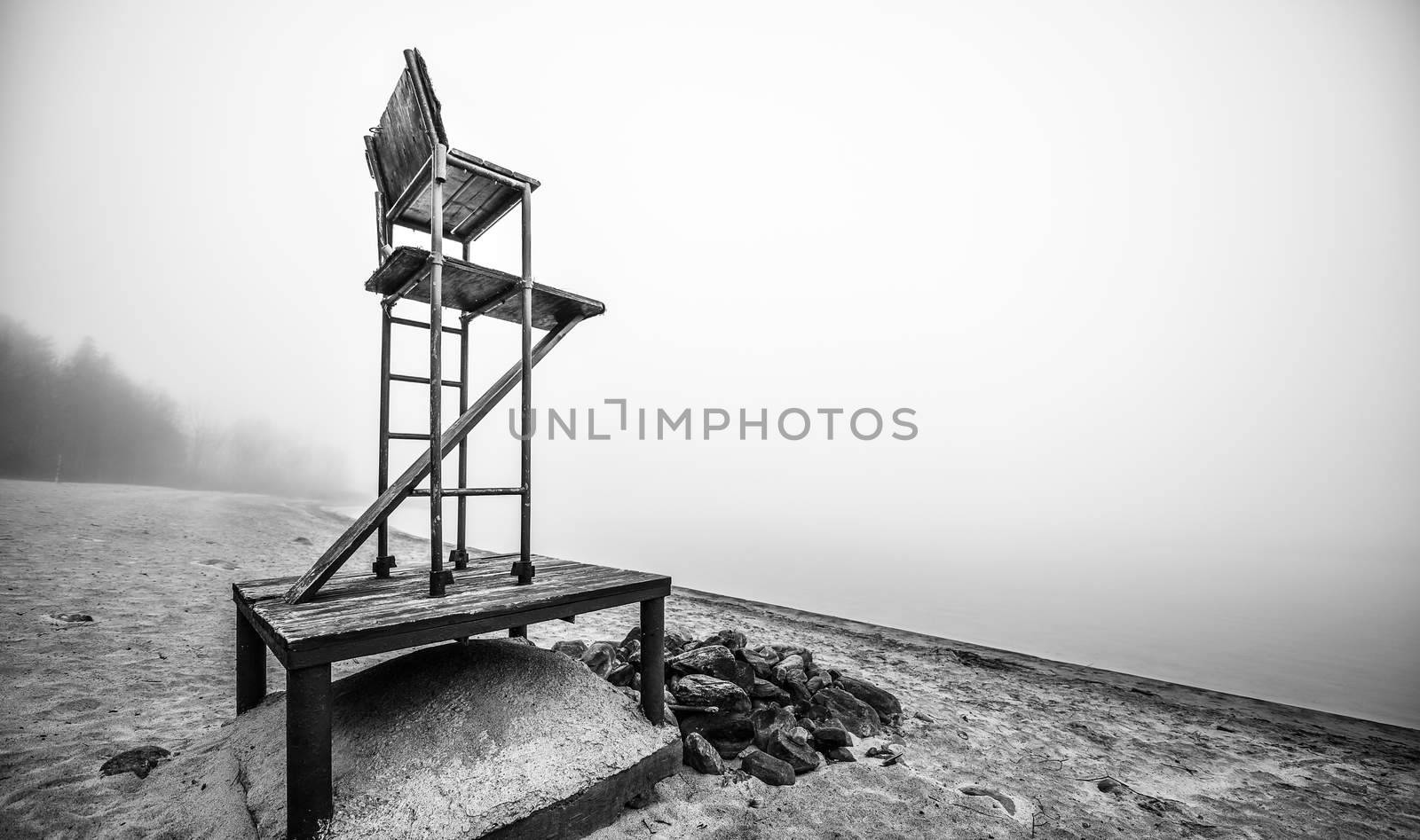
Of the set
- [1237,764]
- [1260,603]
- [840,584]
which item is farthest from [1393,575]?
[1237,764]

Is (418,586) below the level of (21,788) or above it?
above

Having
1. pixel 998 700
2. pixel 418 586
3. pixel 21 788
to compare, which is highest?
pixel 418 586

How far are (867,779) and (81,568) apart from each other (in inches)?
444

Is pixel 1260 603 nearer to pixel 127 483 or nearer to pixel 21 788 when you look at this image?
pixel 21 788

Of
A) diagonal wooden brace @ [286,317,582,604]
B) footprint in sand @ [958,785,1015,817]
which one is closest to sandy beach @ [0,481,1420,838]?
footprint in sand @ [958,785,1015,817]

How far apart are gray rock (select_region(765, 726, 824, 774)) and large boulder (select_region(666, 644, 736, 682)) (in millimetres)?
696

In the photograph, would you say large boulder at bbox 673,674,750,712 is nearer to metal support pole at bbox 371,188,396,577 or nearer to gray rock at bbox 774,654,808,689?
gray rock at bbox 774,654,808,689

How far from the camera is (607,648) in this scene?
17.1 ft

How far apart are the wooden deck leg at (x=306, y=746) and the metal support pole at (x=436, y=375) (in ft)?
2.38

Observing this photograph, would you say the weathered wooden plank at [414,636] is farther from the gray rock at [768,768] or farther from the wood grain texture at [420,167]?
the wood grain texture at [420,167]

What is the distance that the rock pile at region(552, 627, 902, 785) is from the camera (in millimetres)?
3832

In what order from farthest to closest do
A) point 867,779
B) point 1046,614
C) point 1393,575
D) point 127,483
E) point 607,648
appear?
point 127,483
point 1393,575
point 1046,614
point 607,648
point 867,779

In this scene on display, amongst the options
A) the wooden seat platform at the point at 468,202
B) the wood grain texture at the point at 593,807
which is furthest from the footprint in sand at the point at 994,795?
the wooden seat platform at the point at 468,202

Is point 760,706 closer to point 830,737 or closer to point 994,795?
point 830,737
